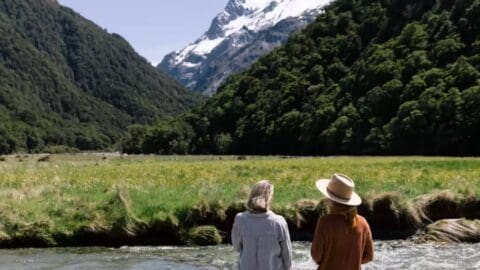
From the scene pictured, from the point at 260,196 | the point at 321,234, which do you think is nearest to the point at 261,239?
the point at 260,196

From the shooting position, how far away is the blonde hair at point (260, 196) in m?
8.66

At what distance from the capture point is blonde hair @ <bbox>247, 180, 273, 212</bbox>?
866 centimetres

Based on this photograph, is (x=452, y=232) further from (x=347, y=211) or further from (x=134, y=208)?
(x=347, y=211)

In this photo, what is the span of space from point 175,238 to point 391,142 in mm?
72637

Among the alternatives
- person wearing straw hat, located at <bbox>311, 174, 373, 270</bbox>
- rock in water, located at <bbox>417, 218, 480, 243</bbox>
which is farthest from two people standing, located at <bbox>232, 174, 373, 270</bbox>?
rock in water, located at <bbox>417, 218, 480, 243</bbox>

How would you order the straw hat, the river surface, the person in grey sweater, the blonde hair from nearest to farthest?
the straw hat, the blonde hair, the person in grey sweater, the river surface

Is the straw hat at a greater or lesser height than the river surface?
greater

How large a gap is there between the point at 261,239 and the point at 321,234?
995 mm

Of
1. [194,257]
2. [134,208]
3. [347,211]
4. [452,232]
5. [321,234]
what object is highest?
[347,211]

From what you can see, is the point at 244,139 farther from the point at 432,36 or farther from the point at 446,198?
the point at 446,198

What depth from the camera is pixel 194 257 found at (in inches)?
833

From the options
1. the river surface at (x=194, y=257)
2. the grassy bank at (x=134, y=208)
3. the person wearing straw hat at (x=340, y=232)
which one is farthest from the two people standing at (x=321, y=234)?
the grassy bank at (x=134, y=208)

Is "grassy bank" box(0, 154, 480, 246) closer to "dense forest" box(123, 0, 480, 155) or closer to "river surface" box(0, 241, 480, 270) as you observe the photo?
"river surface" box(0, 241, 480, 270)

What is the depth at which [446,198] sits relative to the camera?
83.6 feet
